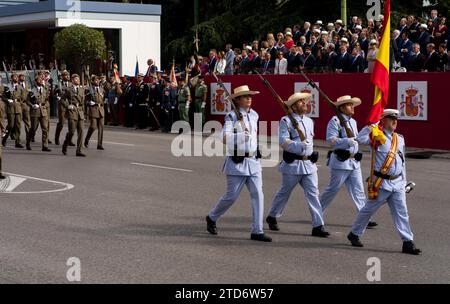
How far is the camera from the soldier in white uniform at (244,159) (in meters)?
10.4

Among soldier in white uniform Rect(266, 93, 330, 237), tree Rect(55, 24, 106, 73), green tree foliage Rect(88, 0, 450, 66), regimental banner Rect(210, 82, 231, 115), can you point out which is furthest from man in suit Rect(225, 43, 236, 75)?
soldier in white uniform Rect(266, 93, 330, 237)

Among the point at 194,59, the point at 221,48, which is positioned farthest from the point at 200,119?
the point at 221,48

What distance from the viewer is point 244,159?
10.4 m

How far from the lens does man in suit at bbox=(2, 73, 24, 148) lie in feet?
76.3

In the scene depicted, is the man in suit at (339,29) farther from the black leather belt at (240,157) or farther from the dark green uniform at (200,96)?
the black leather belt at (240,157)

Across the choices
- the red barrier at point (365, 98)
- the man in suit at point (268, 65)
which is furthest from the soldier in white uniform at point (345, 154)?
the man in suit at point (268, 65)

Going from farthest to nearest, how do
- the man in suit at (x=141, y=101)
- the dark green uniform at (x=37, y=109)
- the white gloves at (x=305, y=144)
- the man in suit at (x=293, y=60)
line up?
the man in suit at (x=141, y=101), the man in suit at (x=293, y=60), the dark green uniform at (x=37, y=109), the white gloves at (x=305, y=144)

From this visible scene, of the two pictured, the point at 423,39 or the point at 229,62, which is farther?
the point at 229,62

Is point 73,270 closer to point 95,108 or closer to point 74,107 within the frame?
point 74,107

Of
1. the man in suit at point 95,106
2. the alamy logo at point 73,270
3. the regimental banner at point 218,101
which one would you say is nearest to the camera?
the alamy logo at point 73,270

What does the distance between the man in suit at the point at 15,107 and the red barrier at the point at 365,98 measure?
7718 mm

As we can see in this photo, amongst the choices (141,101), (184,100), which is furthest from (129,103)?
(184,100)

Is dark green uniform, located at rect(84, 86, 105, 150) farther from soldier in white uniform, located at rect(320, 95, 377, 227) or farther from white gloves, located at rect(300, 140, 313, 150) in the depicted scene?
white gloves, located at rect(300, 140, 313, 150)

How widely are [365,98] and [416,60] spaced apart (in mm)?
1970
